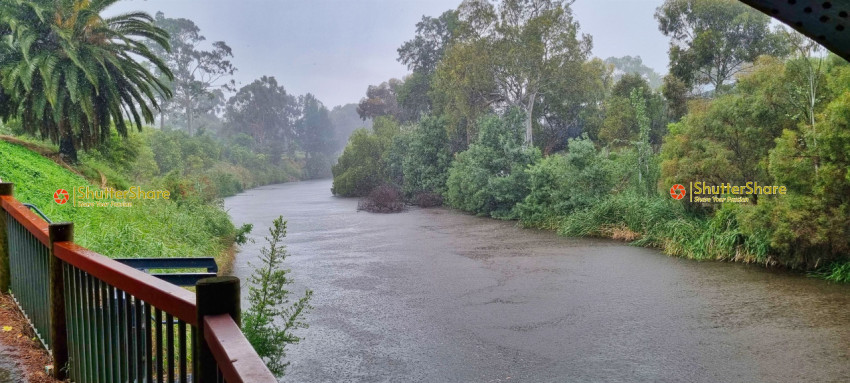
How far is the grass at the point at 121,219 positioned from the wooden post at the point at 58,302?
5016 mm

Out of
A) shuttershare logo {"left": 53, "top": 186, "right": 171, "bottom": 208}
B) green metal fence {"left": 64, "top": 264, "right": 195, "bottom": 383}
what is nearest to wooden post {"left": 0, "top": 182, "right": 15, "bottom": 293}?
green metal fence {"left": 64, "top": 264, "right": 195, "bottom": 383}

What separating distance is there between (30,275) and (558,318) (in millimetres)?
5738

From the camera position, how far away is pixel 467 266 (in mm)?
11016

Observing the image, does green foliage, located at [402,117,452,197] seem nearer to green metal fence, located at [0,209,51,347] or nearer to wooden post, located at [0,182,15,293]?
wooden post, located at [0,182,15,293]

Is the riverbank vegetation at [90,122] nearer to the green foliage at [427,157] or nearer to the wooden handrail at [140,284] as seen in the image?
the wooden handrail at [140,284]

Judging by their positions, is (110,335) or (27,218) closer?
(110,335)

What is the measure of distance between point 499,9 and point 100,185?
18.3 meters

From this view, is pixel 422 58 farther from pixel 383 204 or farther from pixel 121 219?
pixel 121 219

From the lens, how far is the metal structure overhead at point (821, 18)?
3.58 ft

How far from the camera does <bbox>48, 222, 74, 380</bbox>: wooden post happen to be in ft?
9.61

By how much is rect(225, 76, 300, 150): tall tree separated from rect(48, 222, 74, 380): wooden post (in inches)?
2293

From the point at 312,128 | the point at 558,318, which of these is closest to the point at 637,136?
the point at 558,318

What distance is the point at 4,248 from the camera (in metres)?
4.70

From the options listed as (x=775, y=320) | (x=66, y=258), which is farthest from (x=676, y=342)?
(x=66, y=258)
